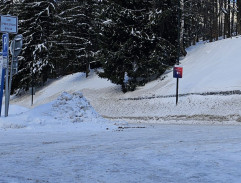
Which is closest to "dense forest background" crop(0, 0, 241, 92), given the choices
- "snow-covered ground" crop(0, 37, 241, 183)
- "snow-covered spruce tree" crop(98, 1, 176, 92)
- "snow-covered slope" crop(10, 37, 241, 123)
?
"snow-covered spruce tree" crop(98, 1, 176, 92)

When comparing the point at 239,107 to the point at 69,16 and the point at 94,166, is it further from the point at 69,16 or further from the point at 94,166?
the point at 69,16

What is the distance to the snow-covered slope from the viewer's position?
72.3ft

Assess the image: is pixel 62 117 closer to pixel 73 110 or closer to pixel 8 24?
pixel 73 110

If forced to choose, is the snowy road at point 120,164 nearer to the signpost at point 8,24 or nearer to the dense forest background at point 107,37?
the signpost at point 8,24

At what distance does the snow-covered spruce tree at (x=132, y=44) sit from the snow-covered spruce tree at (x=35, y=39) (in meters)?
11.4

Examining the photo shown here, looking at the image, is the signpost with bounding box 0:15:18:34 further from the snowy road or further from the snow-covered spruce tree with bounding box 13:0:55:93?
the snow-covered spruce tree with bounding box 13:0:55:93

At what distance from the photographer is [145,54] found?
30797 mm

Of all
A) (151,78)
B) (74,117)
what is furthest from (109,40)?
(74,117)

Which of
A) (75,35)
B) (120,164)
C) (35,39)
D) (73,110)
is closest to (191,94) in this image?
(73,110)

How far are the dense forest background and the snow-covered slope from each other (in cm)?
168

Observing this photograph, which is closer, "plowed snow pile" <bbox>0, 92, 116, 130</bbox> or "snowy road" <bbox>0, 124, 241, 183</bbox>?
"snowy road" <bbox>0, 124, 241, 183</bbox>

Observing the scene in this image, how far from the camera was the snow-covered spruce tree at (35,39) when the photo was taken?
39.6 metres

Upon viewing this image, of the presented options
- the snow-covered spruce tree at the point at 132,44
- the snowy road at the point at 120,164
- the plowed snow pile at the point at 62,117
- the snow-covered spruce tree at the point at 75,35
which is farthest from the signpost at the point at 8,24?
the snow-covered spruce tree at the point at 75,35

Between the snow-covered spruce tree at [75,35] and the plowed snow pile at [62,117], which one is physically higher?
the snow-covered spruce tree at [75,35]
